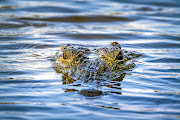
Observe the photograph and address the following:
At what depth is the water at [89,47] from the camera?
3.24 m

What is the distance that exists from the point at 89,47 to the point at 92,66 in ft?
5.37

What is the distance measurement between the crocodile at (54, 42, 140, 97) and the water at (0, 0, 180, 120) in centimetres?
10

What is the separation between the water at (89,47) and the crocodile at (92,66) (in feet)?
0.34

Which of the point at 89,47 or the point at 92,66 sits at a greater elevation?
the point at 89,47

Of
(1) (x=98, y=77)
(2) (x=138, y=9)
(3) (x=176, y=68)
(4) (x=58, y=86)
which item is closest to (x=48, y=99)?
(4) (x=58, y=86)

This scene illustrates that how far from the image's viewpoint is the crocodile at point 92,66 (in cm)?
378

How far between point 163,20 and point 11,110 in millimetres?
6327

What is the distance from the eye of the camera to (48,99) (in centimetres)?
344

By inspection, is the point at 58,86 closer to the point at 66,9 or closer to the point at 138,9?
the point at 66,9

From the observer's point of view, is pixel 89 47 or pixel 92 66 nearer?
pixel 92 66

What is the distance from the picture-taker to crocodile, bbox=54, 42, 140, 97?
3.78 m

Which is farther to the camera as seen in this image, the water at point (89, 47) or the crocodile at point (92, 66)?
the crocodile at point (92, 66)

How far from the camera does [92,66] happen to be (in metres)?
3.95

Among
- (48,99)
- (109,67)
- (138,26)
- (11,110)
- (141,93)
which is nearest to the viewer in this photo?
(11,110)
